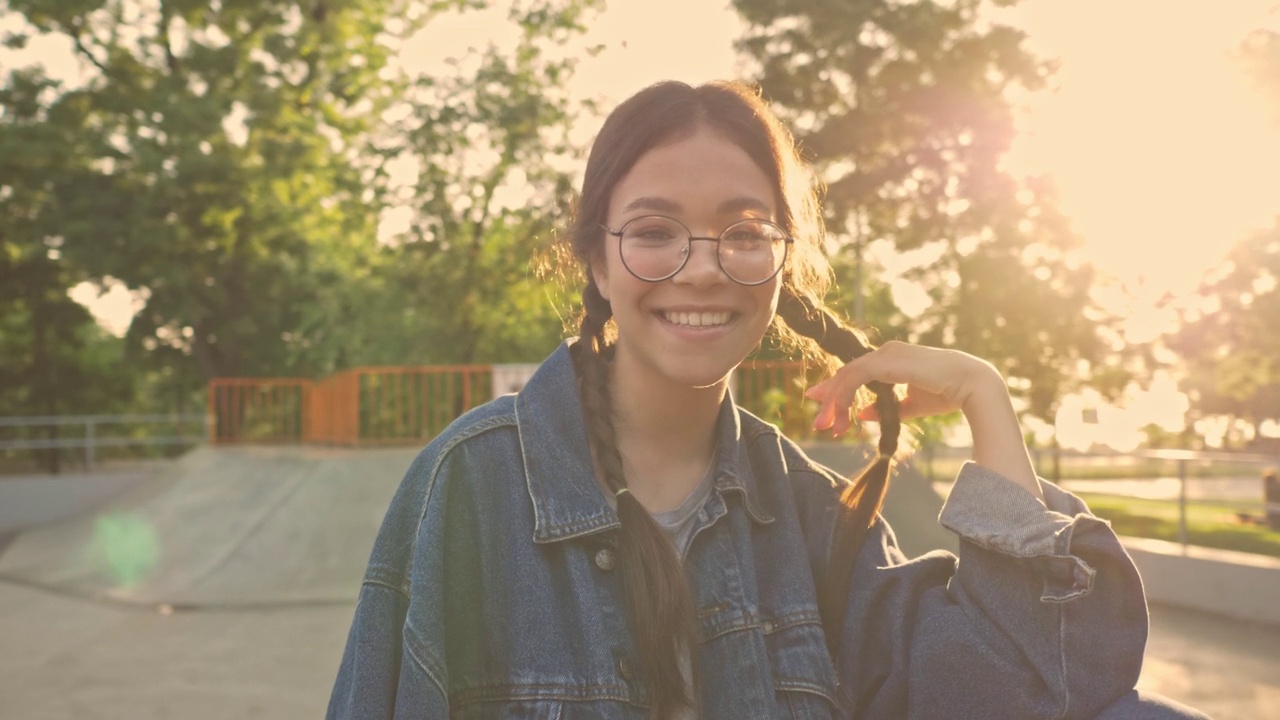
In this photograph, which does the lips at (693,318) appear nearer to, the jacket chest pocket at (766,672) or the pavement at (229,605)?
the jacket chest pocket at (766,672)

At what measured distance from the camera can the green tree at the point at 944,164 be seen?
18109 mm

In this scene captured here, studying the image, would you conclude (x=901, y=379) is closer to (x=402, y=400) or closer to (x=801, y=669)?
(x=801, y=669)

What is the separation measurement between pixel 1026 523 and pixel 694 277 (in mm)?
717

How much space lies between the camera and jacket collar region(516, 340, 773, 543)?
1890 millimetres

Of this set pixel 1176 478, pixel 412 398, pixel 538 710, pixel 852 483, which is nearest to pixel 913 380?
pixel 852 483

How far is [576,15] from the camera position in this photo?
22.7 m

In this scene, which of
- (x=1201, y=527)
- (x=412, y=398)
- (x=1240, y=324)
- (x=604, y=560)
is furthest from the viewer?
(x=1201, y=527)

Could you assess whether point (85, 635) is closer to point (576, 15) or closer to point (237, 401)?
point (237, 401)

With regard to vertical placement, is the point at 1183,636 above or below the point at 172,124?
below

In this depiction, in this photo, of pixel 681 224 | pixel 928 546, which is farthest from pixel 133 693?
pixel 681 224

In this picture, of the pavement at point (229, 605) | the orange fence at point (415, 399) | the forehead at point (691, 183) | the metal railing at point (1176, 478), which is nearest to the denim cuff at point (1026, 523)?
the forehead at point (691, 183)

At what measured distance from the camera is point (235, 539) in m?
11.4

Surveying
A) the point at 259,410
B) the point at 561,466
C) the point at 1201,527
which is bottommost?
the point at 1201,527

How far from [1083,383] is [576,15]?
37.5 feet
